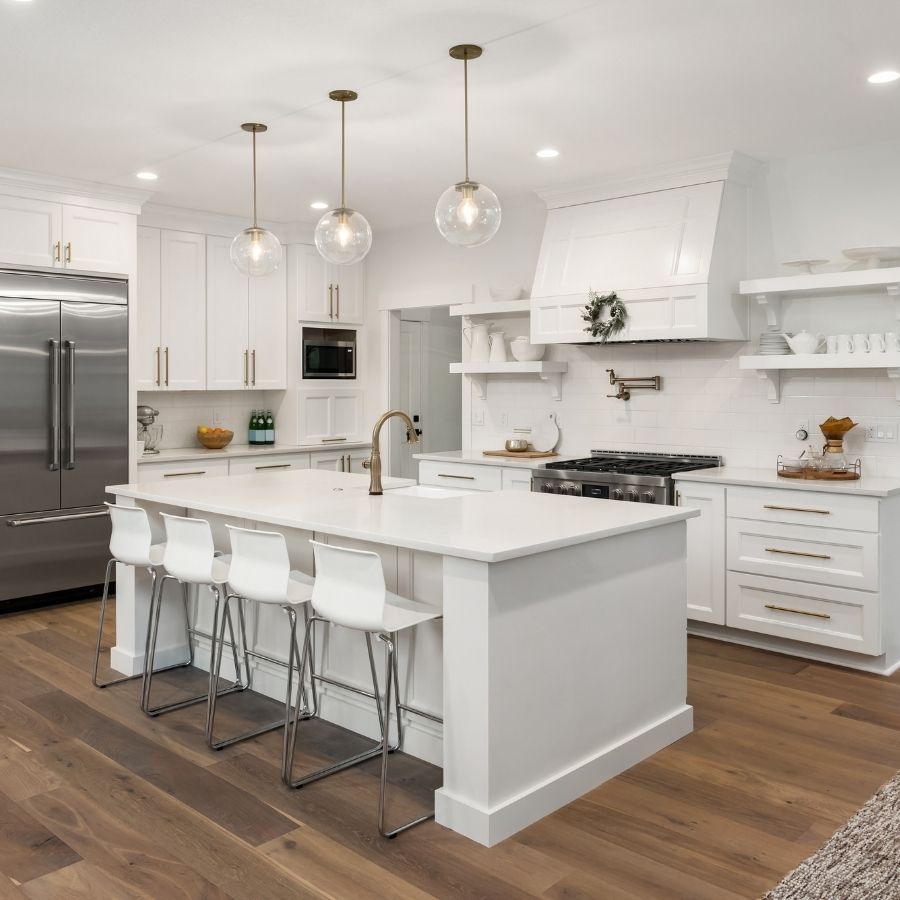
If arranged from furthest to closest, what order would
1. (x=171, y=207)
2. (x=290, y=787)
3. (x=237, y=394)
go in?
(x=237, y=394), (x=171, y=207), (x=290, y=787)

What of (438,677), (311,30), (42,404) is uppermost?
(311,30)

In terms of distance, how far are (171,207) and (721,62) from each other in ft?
13.6

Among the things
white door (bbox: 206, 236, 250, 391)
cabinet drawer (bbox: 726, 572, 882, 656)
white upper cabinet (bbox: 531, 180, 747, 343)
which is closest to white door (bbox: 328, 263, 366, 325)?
white door (bbox: 206, 236, 250, 391)

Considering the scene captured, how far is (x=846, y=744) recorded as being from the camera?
11.2ft

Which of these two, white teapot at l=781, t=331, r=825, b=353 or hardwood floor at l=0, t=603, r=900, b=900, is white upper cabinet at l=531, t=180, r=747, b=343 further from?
hardwood floor at l=0, t=603, r=900, b=900

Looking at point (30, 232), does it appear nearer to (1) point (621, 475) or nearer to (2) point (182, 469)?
(2) point (182, 469)

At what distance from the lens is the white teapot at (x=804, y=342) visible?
4785mm

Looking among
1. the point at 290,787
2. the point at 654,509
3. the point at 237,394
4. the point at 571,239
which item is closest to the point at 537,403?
the point at 571,239

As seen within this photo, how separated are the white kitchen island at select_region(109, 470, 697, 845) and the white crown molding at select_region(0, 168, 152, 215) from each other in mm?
2525

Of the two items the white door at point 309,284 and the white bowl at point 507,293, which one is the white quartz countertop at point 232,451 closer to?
the white door at point 309,284

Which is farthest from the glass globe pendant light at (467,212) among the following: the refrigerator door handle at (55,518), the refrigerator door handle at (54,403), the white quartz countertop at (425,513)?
the refrigerator door handle at (55,518)

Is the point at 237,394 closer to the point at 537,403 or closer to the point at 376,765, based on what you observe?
the point at 537,403

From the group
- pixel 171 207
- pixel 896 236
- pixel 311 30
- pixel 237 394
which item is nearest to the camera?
pixel 311 30

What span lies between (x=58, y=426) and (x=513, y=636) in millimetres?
3809
